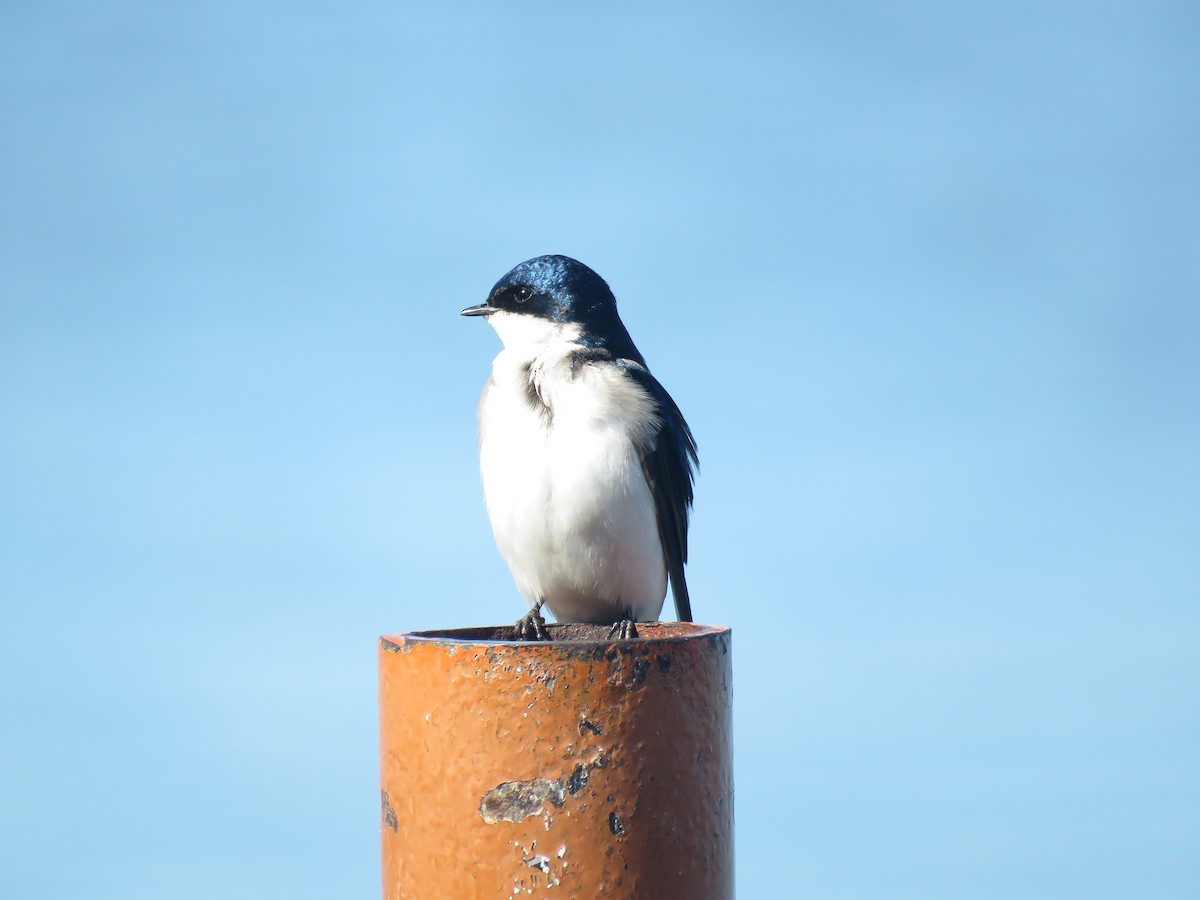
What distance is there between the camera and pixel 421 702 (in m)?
3.73

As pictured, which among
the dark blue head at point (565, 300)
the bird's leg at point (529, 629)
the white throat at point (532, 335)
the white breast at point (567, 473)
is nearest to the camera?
the bird's leg at point (529, 629)

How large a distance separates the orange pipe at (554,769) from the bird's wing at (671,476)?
6.75ft

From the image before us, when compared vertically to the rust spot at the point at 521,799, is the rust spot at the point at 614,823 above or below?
below

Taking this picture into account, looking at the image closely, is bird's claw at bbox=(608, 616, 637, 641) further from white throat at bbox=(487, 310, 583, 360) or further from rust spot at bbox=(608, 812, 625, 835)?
white throat at bbox=(487, 310, 583, 360)

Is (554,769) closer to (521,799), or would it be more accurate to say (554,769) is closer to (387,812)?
(521,799)

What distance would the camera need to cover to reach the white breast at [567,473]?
17.9 ft

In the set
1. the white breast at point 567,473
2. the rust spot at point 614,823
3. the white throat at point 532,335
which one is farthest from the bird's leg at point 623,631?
the white throat at point 532,335

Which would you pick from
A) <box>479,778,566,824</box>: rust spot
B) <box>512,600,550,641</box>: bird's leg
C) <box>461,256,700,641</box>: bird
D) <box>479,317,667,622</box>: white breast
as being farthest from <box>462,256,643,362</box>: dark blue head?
<box>479,778,566,824</box>: rust spot

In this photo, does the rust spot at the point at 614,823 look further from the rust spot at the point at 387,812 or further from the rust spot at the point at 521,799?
the rust spot at the point at 387,812

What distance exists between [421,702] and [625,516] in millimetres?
1987

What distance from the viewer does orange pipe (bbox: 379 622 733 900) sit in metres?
3.59

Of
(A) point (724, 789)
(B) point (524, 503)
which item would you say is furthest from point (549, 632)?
(A) point (724, 789)

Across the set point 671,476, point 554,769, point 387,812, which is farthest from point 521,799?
point 671,476

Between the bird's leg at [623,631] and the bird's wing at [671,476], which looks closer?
the bird's leg at [623,631]
